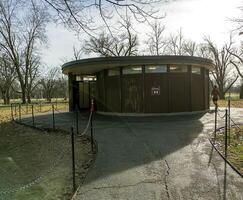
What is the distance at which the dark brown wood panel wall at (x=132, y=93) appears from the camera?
18141mm

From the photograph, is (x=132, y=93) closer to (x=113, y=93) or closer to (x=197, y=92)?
(x=113, y=93)

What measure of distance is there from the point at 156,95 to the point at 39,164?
9613 mm

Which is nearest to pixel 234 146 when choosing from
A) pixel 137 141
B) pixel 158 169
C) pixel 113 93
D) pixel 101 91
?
pixel 137 141

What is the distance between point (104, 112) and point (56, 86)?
57.9 metres

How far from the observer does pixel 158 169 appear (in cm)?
775

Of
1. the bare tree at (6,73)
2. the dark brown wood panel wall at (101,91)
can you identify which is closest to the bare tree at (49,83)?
the bare tree at (6,73)

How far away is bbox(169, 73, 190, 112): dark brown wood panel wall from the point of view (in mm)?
18156

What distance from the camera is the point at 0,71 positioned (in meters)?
52.1

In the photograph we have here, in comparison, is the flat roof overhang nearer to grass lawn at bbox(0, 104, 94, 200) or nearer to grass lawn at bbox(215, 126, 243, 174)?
grass lawn at bbox(0, 104, 94, 200)

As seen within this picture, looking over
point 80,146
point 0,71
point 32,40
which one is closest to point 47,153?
point 80,146

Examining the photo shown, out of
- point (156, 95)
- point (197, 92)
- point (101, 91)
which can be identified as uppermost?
point (101, 91)

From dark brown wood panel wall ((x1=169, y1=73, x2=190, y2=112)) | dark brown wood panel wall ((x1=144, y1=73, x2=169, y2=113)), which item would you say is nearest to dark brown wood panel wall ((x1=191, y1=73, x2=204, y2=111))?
dark brown wood panel wall ((x1=169, y1=73, x2=190, y2=112))

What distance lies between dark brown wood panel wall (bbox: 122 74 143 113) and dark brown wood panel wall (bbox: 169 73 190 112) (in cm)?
167

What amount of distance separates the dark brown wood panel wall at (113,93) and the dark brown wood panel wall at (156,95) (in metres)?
1.71
